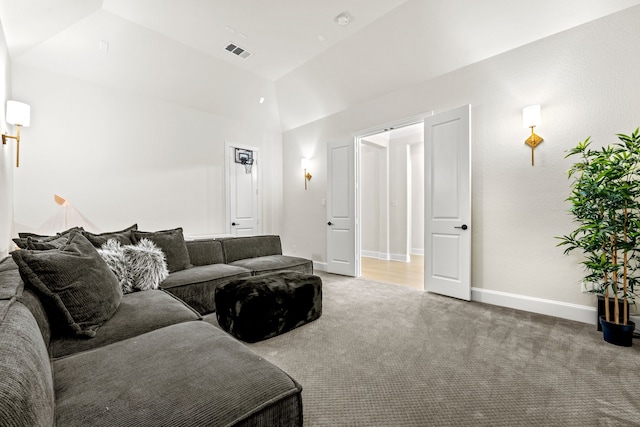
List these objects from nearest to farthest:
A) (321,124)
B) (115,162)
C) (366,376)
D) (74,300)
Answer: (74,300) < (366,376) < (115,162) < (321,124)

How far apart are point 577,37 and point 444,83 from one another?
128cm

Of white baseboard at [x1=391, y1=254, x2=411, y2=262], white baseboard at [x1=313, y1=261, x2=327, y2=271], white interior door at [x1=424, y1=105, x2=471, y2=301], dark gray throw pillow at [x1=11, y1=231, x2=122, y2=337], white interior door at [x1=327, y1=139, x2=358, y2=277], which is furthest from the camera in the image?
white baseboard at [x1=391, y1=254, x2=411, y2=262]

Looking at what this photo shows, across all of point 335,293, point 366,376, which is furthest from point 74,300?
point 335,293

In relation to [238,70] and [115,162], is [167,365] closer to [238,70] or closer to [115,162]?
[115,162]

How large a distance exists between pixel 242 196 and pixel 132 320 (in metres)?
3.99

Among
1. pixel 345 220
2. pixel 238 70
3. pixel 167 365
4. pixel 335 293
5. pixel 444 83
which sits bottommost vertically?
pixel 335 293

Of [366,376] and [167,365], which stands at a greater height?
[167,365]

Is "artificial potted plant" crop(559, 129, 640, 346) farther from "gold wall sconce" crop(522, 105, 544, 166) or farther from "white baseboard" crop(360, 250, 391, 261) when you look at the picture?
"white baseboard" crop(360, 250, 391, 261)

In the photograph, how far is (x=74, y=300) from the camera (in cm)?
147

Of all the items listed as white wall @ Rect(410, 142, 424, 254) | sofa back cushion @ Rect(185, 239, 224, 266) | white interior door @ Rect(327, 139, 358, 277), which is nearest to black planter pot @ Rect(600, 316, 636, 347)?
white interior door @ Rect(327, 139, 358, 277)

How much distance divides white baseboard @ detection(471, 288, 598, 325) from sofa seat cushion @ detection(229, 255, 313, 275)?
2126 mm

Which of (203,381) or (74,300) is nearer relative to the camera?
(203,381)

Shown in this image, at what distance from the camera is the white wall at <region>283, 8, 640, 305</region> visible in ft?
8.55

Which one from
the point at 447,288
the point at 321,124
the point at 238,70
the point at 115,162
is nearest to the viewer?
the point at 447,288
